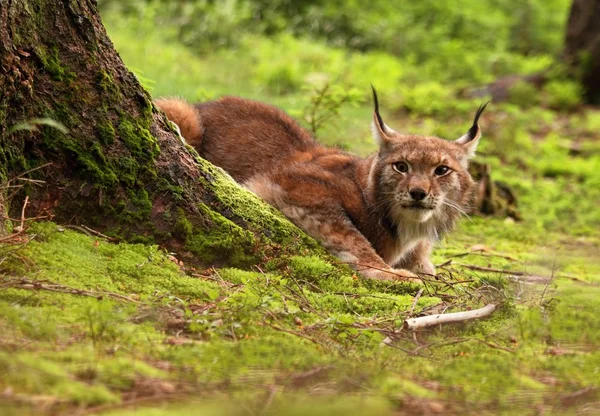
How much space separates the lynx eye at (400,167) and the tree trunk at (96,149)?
1.59 meters

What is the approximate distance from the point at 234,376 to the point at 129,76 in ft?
8.41

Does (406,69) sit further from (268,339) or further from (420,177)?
(268,339)

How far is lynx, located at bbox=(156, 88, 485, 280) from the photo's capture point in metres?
6.60

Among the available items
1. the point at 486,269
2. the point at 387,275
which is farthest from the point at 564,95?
the point at 387,275

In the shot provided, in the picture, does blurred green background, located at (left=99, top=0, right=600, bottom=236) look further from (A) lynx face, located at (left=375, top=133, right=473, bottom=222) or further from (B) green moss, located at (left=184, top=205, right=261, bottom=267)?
(B) green moss, located at (left=184, top=205, right=261, bottom=267)

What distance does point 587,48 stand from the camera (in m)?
18.2

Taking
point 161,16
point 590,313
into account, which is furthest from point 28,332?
point 161,16

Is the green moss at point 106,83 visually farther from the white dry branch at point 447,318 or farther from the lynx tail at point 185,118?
the white dry branch at point 447,318

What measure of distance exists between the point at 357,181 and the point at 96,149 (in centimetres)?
272

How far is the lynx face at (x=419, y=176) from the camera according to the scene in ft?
21.8

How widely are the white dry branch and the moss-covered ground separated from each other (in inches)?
1.9

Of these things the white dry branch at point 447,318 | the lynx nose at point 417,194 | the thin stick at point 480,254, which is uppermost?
the lynx nose at point 417,194

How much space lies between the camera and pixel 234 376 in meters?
3.49

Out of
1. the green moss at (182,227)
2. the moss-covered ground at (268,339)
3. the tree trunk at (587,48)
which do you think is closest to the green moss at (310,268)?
the moss-covered ground at (268,339)
